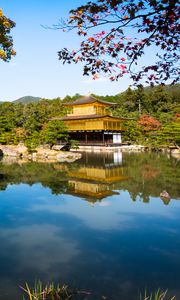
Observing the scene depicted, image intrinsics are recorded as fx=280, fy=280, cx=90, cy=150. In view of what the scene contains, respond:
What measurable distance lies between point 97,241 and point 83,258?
90cm

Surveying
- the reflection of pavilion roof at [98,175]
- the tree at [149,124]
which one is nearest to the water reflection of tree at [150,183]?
the reflection of pavilion roof at [98,175]

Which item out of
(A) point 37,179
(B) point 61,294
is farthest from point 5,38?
(B) point 61,294

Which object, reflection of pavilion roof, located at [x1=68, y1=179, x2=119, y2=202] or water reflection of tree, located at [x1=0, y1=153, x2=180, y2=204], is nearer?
reflection of pavilion roof, located at [x1=68, y1=179, x2=119, y2=202]

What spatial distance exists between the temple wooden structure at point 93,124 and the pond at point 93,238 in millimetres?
23219

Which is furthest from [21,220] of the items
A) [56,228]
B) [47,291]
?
[47,291]

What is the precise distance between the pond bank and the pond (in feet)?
41.2

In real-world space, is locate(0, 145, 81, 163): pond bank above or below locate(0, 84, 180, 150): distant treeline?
below

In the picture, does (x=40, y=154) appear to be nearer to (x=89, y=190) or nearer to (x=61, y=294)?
(x=89, y=190)

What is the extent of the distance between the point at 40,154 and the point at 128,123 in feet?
50.0

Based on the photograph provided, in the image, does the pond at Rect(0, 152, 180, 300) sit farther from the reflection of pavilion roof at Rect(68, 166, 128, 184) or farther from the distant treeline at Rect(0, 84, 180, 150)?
the distant treeline at Rect(0, 84, 180, 150)

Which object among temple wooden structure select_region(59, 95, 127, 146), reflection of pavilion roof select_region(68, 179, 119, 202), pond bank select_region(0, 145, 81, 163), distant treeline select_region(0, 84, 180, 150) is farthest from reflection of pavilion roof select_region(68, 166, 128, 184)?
temple wooden structure select_region(59, 95, 127, 146)

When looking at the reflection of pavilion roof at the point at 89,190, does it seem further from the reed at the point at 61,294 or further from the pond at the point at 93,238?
the reed at the point at 61,294

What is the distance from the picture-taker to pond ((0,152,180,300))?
4.72 meters

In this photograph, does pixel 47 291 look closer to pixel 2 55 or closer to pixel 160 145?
pixel 2 55
